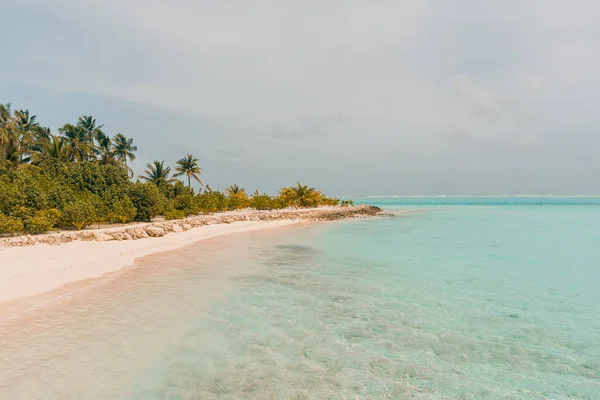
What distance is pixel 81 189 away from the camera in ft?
95.3

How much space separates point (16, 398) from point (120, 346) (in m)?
1.98

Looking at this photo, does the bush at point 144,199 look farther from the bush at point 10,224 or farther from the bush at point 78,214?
the bush at point 10,224

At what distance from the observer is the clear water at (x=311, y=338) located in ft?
18.1

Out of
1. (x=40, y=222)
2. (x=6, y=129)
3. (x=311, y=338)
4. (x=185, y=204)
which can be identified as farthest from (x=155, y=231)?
(x=6, y=129)

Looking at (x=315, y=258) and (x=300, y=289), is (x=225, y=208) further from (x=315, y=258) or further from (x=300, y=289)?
(x=300, y=289)

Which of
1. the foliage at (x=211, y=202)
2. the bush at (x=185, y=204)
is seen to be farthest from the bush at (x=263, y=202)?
the bush at (x=185, y=204)

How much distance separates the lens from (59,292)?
10.7 m

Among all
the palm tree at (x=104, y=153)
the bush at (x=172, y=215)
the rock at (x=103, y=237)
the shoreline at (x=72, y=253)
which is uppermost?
the palm tree at (x=104, y=153)

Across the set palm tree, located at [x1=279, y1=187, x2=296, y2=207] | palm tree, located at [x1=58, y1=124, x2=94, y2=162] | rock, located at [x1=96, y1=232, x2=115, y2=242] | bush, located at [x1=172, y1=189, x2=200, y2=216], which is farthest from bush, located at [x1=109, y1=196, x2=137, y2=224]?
palm tree, located at [x1=279, y1=187, x2=296, y2=207]

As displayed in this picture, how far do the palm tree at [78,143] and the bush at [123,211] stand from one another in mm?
20954

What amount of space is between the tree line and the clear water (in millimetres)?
12456

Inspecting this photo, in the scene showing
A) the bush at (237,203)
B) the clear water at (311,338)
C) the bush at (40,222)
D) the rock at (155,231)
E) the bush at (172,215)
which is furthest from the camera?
the bush at (237,203)

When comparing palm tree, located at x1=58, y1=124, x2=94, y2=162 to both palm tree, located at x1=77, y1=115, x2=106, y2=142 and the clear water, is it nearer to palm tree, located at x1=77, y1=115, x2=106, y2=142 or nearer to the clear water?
palm tree, located at x1=77, y1=115, x2=106, y2=142

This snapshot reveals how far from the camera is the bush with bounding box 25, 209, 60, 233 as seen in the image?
1994cm
